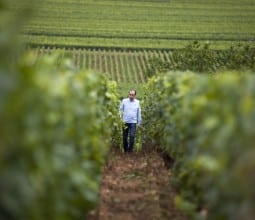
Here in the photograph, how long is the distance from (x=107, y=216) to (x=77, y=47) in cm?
3881

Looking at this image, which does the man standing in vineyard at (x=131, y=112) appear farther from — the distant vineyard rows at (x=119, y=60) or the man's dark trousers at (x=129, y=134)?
the distant vineyard rows at (x=119, y=60)

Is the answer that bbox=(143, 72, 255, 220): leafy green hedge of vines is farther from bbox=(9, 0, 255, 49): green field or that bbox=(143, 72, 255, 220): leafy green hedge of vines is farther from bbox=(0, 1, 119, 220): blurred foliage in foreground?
bbox=(9, 0, 255, 49): green field

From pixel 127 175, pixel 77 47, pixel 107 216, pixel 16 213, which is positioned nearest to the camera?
pixel 16 213

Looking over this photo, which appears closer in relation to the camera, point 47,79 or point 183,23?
point 47,79

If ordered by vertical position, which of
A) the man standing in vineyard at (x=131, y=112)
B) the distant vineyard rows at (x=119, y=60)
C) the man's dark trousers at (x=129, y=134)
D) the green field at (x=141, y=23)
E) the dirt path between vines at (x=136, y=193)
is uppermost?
the green field at (x=141, y=23)

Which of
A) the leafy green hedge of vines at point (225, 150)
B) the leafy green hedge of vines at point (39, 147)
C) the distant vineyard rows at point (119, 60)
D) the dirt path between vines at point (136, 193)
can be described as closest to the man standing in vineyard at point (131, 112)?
the dirt path between vines at point (136, 193)

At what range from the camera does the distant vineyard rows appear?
128ft

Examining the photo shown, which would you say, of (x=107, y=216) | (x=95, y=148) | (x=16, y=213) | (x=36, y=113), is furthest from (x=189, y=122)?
(x=16, y=213)

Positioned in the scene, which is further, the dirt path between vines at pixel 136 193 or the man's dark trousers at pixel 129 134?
the man's dark trousers at pixel 129 134

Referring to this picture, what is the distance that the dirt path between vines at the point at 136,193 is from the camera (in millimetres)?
6792

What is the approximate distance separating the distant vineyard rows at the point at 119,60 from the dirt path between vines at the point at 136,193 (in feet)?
88.5

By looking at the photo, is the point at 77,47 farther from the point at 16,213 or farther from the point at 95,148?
the point at 16,213

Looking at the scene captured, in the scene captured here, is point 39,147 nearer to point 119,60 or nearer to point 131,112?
point 131,112

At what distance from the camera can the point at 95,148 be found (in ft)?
18.6
